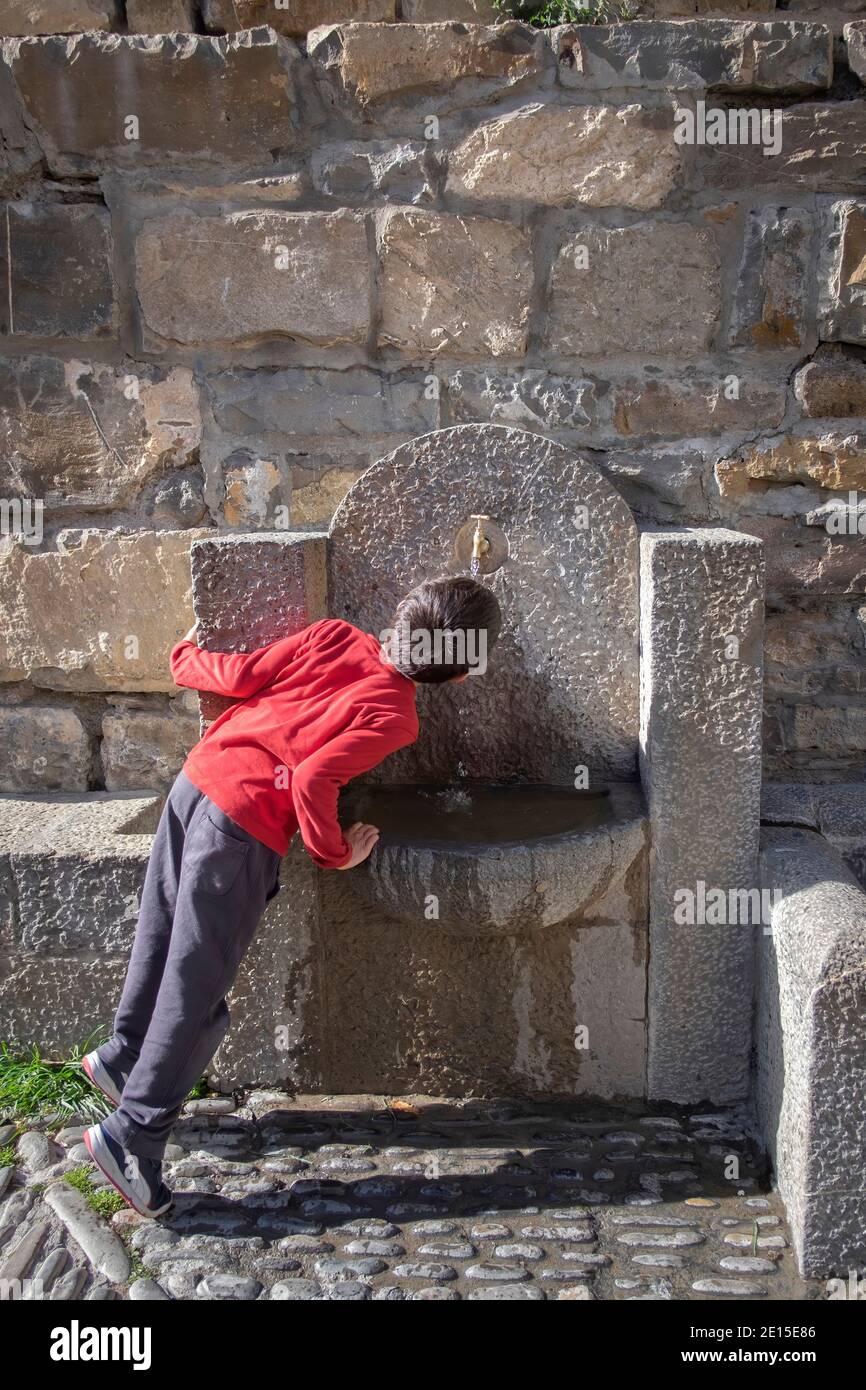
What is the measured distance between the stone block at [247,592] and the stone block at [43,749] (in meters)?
0.81

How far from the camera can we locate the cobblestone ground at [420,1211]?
187cm

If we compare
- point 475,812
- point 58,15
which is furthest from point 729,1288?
point 58,15

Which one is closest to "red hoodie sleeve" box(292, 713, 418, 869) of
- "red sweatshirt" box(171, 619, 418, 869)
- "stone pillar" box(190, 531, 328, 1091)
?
"red sweatshirt" box(171, 619, 418, 869)

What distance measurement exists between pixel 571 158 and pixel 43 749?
81.5 inches

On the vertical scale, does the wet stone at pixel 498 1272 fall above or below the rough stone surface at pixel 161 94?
below

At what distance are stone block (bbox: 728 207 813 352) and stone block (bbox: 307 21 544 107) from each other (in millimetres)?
690

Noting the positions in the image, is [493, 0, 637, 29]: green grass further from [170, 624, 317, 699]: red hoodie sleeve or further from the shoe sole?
the shoe sole

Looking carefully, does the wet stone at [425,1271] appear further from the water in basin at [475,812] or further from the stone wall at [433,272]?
the stone wall at [433,272]

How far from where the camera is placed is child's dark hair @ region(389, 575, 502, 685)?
207cm

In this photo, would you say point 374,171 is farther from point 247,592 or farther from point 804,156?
point 247,592

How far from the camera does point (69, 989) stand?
2467 millimetres

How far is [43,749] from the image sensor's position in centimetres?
305

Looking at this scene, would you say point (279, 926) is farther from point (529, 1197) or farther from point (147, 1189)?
point (529, 1197)

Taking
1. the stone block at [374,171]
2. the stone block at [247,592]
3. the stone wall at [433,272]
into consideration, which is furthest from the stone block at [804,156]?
the stone block at [247,592]
